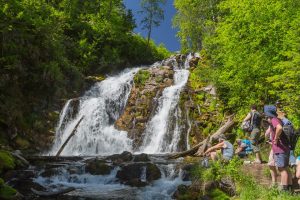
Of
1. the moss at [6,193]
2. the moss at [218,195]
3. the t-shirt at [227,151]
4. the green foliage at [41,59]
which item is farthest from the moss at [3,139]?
the moss at [218,195]

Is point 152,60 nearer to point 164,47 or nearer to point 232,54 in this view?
point 164,47

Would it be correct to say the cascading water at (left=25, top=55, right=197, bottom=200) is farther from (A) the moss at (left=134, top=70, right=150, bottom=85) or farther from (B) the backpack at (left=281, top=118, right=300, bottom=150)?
(B) the backpack at (left=281, top=118, right=300, bottom=150)

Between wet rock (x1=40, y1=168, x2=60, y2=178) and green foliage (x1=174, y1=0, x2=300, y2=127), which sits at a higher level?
green foliage (x1=174, y1=0, x2=300, y2=127)

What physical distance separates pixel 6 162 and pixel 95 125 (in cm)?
1040

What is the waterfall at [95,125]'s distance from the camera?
23.1 meters

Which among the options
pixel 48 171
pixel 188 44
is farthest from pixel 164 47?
pixel 48 171

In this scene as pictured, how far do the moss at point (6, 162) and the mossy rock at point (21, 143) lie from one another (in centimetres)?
555

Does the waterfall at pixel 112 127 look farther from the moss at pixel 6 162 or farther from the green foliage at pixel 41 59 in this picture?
the moss at pixel 6 162

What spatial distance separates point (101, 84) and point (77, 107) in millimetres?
5424

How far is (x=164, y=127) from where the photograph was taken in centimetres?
2388

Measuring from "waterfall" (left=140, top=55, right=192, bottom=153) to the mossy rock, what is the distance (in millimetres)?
6848

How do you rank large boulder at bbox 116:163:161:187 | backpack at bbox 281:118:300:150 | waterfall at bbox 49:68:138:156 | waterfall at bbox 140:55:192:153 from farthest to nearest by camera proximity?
waterfall at bbox 49:68:138:156 → waterfall at bbox 140:55:192:153 → large boulder at bbox 116:163:161:187 → backpack at bbox 281:118:300:150

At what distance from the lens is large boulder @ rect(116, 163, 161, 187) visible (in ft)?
45.4

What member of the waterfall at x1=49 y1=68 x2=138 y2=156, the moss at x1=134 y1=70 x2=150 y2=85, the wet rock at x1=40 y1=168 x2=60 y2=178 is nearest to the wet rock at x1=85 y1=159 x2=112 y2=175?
the wet rock at x1=40 y1=168 x2=60 y2=178
